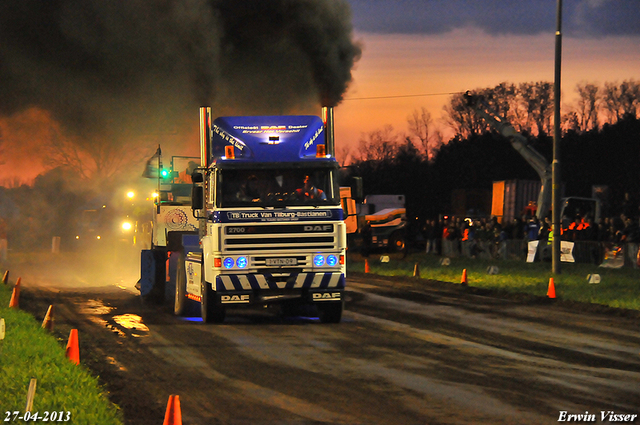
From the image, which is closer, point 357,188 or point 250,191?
point 250,191

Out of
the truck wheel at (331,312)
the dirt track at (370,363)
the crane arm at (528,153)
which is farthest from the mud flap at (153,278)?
the crane arm at (528,153)

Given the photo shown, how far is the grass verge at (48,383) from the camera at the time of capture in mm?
7590

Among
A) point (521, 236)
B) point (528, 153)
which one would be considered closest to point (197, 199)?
point (521, 236)

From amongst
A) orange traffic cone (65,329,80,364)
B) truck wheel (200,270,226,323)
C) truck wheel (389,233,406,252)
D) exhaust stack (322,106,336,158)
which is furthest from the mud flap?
truck wheel (389,233,406,252)

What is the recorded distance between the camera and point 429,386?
30.2 ft

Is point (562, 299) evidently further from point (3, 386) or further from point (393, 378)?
point (3, 386)

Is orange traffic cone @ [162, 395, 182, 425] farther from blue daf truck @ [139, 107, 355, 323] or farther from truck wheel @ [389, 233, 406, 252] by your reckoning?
truck wheel @ [389, 233, 406, 252]

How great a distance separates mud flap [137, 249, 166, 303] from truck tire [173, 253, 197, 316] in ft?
8.40

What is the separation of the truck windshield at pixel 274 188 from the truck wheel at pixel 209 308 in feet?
5.18

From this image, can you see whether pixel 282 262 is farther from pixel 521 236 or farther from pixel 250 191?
pixel 521 236

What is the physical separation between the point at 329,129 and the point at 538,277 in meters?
10.9

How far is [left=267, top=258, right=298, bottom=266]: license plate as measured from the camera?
1406 centimetres

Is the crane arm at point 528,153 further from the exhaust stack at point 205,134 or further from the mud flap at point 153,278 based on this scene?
the exhaust stack at point 205,134

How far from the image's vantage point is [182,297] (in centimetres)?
1630
